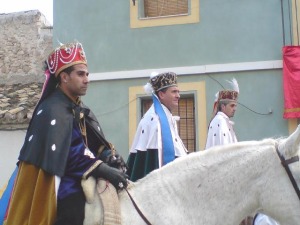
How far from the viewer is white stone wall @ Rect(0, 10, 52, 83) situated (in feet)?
50.6

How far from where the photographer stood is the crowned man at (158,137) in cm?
519

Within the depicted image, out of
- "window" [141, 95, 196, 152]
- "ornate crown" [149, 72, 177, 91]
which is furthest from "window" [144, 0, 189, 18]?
"ornate crown" [149, 72, 177, 91]

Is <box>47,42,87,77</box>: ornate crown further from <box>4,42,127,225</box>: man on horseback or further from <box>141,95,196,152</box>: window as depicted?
<box>141,95,196,152</box>: window

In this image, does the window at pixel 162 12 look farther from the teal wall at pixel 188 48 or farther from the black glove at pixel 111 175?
the black glove at pixel 111 175

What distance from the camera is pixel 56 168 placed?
10.5 ft

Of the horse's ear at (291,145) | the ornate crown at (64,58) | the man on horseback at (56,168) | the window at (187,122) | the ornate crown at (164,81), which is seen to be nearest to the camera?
the horse's ear at (291,145)

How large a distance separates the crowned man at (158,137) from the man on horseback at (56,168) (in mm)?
1715

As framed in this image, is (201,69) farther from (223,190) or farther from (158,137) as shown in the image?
(223,190)

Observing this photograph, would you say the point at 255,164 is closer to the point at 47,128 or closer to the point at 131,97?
the point at 47,128

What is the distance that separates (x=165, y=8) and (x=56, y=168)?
8.49 metres

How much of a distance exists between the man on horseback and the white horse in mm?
241

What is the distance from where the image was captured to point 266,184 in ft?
9.95

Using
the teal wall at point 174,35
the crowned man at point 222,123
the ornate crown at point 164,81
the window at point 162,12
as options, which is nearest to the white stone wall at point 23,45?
the teal wall at point 174,35

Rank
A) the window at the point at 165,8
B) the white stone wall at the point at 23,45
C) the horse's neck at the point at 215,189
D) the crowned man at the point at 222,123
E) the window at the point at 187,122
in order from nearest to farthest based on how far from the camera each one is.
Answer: the horse's neck at the point at 215,189 → the crowned man at the point at 222,123 → the window at the point at 187,122 → the window at the point at 165,8 → the white stone wall at the point at 23,45
